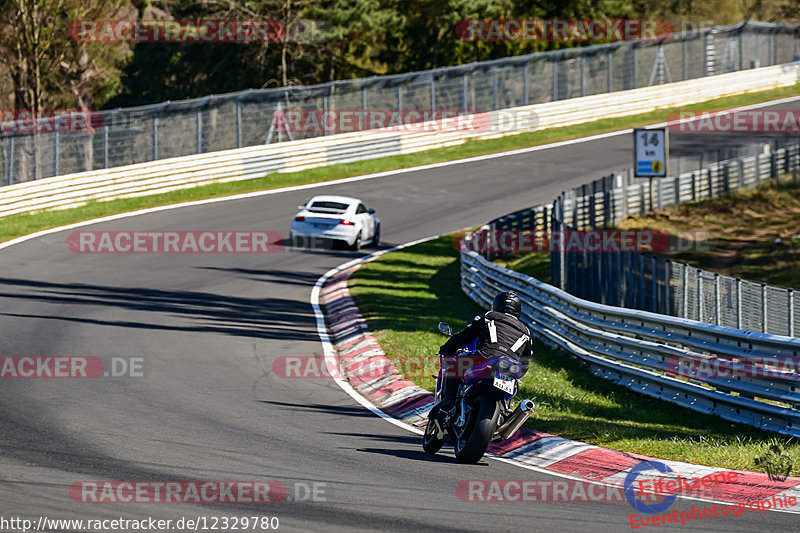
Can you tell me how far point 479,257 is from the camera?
2036 centimetres

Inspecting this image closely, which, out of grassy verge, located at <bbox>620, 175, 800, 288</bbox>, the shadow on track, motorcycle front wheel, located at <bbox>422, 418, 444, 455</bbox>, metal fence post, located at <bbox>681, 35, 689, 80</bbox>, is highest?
metal fence post, located at <bbox>681, 35, 689, 80</bbox>

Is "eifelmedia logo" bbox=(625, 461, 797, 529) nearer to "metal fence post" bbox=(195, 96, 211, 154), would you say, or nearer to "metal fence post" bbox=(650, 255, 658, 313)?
"metal fence post" bbox=(650, 255, 658, 313)

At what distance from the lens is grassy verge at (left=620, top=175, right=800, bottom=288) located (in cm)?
2453

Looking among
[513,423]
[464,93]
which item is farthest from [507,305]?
[464,93]

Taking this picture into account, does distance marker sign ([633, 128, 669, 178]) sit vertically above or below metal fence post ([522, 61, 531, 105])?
below

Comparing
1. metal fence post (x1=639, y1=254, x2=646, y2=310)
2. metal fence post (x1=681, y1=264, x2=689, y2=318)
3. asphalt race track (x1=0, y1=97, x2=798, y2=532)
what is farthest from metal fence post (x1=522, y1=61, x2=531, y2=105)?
metal fence post (x1=681, y1=264, x2=689, y2=318)

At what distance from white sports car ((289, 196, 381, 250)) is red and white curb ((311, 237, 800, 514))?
7765mm

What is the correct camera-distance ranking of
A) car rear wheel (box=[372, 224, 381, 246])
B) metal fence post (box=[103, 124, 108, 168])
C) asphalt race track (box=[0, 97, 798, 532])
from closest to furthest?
asphalt race track (box=[0, 97, 798, 532]), car rear wheel (box=[372, 224, 381, 246]), metal fence post (box=[103, 124, 108, 168])

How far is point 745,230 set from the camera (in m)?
29.2

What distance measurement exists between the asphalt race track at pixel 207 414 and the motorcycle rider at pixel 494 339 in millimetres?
661

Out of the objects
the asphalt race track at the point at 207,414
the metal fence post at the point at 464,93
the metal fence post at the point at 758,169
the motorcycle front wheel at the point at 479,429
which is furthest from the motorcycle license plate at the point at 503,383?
the metal fence post at the point at 464,93

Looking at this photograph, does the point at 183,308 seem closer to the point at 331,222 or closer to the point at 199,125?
the point at 331,222

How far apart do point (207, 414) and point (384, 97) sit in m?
29.5

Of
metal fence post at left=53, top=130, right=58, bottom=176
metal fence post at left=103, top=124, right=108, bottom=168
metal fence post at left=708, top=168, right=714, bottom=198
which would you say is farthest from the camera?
metal fence post at left=708, top=168, right=714, bottom=198
